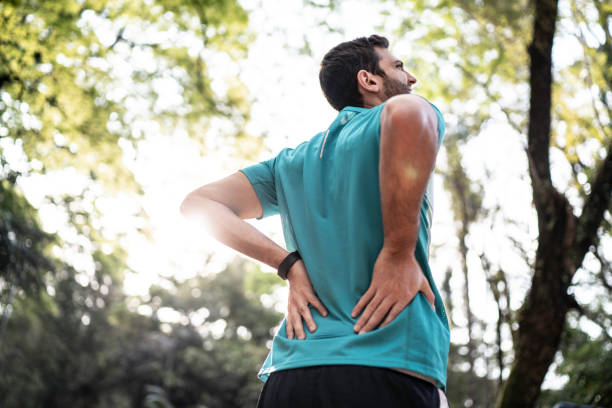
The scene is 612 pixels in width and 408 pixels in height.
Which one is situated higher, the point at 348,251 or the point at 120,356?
the point at 348,251

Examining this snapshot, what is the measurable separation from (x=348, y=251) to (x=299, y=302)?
188 mm

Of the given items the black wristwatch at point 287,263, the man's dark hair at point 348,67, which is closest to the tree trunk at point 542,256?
the man's dark hair at point 348,67

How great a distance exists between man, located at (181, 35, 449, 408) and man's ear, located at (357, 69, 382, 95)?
8.7 inches

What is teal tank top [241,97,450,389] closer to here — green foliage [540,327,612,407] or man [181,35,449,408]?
man [181,35,449,408]

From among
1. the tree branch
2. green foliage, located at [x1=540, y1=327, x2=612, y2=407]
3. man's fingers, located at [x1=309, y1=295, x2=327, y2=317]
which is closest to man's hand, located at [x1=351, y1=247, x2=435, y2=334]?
man's fingers, located at [x1=309, y1=295, x2=327, y2=317]

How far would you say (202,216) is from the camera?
159 cm

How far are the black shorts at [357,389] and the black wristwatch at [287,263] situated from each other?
0.29 meters

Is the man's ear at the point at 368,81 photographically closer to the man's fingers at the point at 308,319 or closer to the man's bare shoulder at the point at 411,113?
the man's bare shoulder at the point at 411,113

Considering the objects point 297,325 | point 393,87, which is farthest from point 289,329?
point 393,87

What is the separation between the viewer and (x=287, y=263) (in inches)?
56.9

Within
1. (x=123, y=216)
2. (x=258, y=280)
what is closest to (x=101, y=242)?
(x=123, y=216)

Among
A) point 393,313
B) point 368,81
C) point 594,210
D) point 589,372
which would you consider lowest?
point 589,372

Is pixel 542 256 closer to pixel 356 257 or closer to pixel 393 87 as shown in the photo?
pixel 393 87

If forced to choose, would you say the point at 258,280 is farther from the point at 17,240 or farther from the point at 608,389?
the point at 608,389
